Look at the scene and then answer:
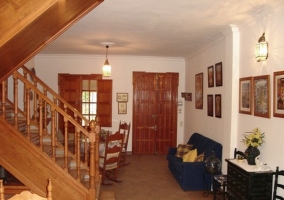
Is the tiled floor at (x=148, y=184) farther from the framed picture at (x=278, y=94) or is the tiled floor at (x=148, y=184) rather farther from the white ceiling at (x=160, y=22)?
the white ceiling at (x=160, y=22)

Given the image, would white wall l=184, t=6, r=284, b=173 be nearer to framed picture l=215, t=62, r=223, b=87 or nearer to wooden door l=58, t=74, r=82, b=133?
framed picture l=215, t=62, r=223, b=87

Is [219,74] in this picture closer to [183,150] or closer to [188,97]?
[183,150]

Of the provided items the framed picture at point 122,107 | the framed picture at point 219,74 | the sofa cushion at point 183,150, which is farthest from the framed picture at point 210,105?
the framed picture at point 122,107

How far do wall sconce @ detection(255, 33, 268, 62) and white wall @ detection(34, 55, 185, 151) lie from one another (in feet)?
14.2

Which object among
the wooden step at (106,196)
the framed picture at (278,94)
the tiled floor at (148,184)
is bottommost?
the tiled floor at (148,184)

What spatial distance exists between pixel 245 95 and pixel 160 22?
1.71 m

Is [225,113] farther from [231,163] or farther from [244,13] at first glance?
[244,13]

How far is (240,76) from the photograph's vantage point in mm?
4262

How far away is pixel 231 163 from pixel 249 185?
0.55 metres

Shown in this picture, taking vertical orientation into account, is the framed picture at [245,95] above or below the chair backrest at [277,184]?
above

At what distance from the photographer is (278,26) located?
3277 mm

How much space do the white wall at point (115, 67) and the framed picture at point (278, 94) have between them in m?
4.62

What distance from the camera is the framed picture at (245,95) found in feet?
12.9

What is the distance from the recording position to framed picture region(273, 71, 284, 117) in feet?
10.3
